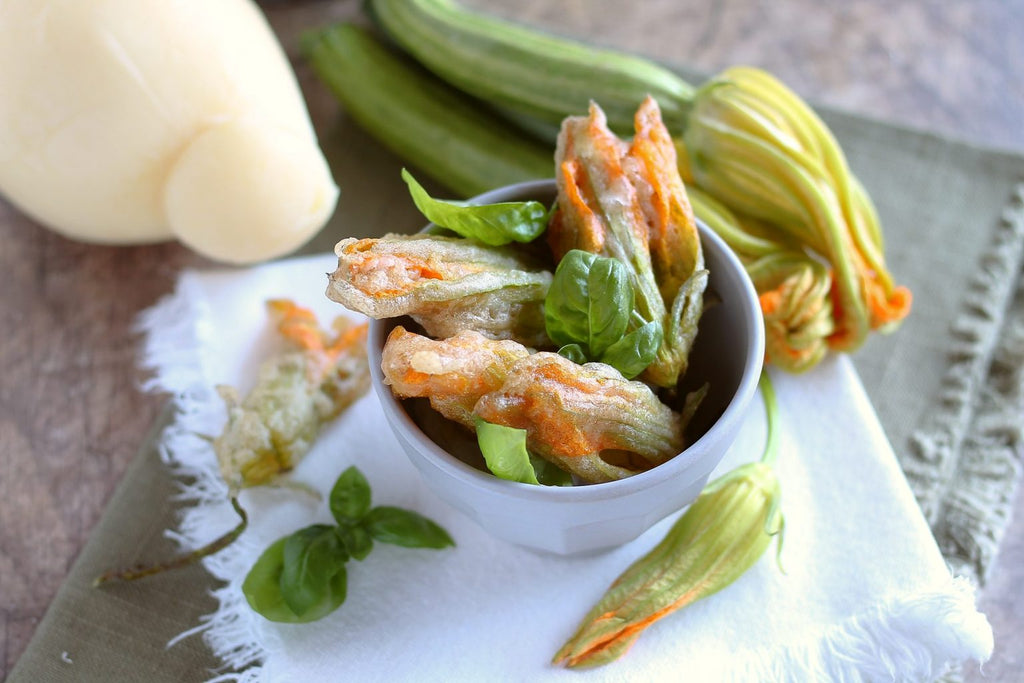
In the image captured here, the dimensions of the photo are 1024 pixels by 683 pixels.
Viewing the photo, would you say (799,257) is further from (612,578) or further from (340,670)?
(340,670)

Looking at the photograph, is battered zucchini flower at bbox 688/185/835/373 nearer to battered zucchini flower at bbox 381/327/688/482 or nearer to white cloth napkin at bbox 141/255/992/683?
white cloth napkin at bbox 141/255/992/683

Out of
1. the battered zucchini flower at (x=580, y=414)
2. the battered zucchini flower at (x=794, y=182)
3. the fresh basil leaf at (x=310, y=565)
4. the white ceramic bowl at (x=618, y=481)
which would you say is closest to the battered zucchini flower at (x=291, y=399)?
the fresh basil leaf at (x=310, y=565)

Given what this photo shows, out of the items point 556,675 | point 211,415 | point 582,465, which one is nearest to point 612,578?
point 556,675

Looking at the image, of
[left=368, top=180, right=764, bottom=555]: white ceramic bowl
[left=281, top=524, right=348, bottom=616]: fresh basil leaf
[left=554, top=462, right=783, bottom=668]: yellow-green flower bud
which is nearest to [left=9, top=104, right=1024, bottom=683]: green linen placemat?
[left=281, top=524, right=348, bottom=616]: fresh basil leaf

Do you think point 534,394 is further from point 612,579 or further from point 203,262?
point 203,262

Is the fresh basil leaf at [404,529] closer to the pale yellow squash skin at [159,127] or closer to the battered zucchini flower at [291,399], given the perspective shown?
the battered zucchini flower at [291,399]

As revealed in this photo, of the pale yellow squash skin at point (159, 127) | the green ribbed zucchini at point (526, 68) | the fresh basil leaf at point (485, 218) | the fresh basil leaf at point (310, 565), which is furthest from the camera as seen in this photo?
Answer: the green ribbed zucchini at point (526, 68)

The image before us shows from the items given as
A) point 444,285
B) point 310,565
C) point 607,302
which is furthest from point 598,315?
point 310,565
